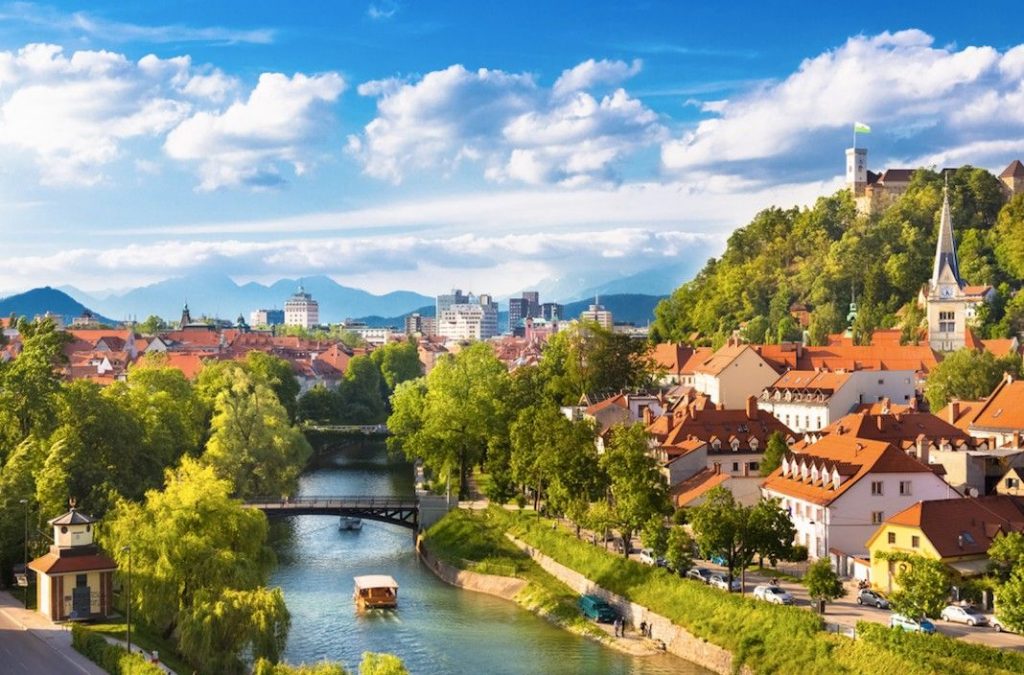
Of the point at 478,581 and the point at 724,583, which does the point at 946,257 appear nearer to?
the point at 478,581

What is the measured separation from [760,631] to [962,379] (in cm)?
4388

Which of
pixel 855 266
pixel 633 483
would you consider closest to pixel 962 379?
pixel 633 483

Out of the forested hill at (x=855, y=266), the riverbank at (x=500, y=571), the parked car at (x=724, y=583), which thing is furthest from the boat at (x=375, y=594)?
the forested hill at (x=855, y=266)

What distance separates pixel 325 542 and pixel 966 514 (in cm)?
3459

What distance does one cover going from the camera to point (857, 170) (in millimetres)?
158500

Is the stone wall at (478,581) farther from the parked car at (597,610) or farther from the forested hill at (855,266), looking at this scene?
the forested hill at (855,266)

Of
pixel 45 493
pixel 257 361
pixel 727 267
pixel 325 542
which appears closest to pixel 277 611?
pixel 45 493

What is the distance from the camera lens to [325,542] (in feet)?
219

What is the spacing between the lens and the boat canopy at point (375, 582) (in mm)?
51844

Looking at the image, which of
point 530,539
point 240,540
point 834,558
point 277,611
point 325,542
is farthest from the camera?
point 325,542

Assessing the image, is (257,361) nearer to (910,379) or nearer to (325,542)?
(325,542)

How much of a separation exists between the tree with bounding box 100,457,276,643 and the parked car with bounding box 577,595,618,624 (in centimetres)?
1310

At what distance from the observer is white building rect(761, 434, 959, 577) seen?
48375 mm

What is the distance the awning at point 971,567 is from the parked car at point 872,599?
2481 millimetres
